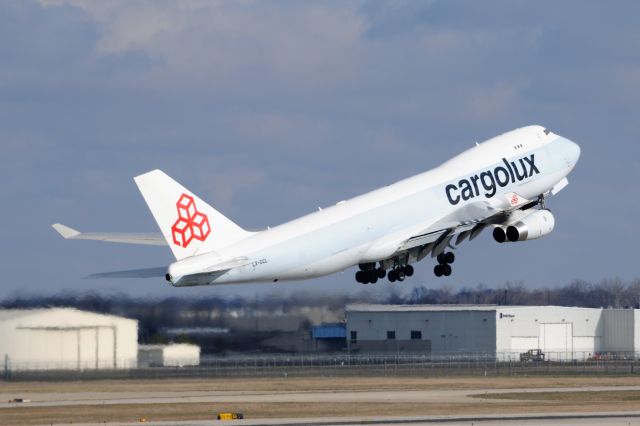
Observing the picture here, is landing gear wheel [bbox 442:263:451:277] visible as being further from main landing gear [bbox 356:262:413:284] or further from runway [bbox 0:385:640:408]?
runway [bbox 0:385:640:408]

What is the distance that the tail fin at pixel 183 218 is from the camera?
57719 mm

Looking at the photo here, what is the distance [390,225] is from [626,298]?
63.1m

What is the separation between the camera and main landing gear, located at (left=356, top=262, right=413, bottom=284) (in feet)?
226

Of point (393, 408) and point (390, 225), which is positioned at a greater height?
point (390, 225)

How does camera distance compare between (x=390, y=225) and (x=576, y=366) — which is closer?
(x=390, y=225)

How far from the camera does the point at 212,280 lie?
5812 cm

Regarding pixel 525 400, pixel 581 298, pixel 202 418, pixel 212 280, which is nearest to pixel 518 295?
pixel 581 298

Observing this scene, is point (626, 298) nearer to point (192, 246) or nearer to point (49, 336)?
point (49, 336)

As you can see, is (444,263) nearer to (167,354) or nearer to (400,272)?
(400,272)

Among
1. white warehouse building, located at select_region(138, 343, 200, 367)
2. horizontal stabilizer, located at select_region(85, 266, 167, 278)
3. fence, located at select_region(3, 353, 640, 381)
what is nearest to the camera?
horizontal stabilizer, located at select_region(85, 266, 167, 278)

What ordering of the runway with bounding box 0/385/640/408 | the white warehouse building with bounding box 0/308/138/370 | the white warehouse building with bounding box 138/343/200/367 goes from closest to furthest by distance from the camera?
1. the white warehouse building with bounding box 0/308/138/370
2. the runway with bounding box 0/385/640/408
3. the white warehouse building with bounding box 138/343/200/367

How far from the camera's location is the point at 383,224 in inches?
2527

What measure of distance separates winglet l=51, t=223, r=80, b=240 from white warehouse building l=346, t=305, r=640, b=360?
3577cm

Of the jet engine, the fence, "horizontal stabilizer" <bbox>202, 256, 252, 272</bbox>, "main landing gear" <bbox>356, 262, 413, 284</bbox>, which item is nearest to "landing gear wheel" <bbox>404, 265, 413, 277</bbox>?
"main landing gear" <bbox>356, 262, 413, 284</bbox>
